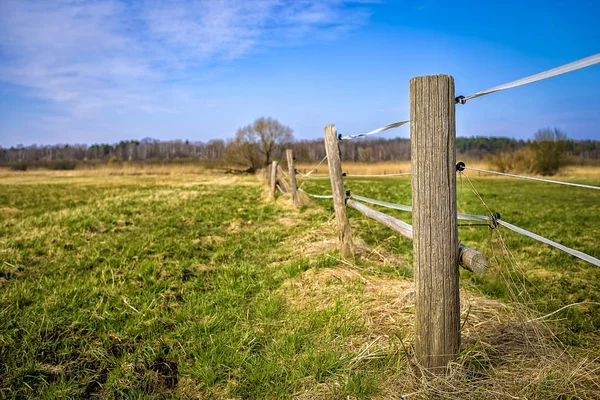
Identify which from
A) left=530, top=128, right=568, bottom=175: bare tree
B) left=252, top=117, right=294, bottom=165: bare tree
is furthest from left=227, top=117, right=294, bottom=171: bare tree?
left=530, top=128, right=568, bottom=175: bare tree

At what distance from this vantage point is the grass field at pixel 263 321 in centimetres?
231

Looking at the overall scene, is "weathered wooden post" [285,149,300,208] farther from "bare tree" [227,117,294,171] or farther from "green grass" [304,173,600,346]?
"bare tree" [227,117,294,171]

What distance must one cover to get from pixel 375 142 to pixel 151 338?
75.4 metres

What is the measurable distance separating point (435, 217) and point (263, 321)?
1.82m

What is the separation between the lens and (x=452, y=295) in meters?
2.15

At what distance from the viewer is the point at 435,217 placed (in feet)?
6.96

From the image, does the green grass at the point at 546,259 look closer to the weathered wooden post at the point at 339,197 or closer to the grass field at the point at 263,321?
the grass field at the point at 263,321

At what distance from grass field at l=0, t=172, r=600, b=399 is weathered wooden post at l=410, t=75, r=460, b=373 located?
188mm

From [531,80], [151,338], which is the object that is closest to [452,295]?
[531,80]

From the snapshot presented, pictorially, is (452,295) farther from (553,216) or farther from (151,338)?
(553,216)

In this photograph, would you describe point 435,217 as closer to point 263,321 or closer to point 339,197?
point 263,321

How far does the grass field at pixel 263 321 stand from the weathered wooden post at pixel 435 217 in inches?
7.4

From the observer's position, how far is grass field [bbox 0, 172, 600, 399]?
90.9 inches

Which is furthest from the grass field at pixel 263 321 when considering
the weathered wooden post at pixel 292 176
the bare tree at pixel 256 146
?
the bare tree at pixel 256 146
